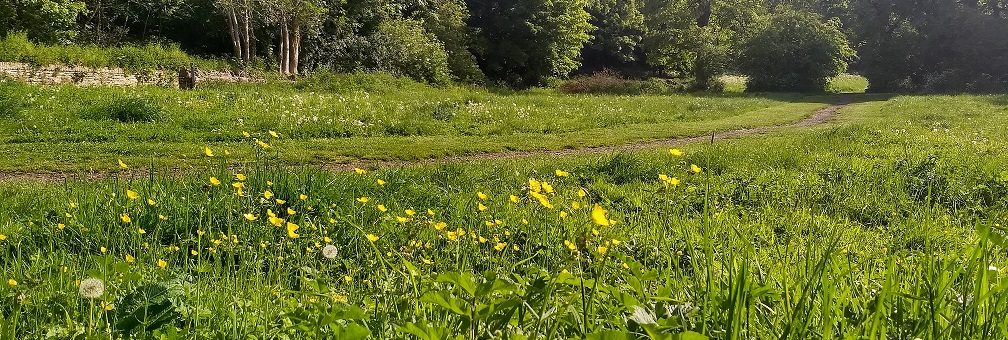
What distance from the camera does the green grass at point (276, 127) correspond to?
30.0 feet

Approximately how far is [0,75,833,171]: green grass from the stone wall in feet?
8.65

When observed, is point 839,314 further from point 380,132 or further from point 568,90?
point 568,90

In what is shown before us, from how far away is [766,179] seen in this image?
7.08 meters

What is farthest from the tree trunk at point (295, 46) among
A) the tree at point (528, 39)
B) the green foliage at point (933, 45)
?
the green foliage at point (933, 45)

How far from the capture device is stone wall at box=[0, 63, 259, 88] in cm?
1594

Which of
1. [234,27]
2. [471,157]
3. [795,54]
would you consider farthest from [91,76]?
[795,54]

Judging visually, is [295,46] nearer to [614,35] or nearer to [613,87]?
[613,87]

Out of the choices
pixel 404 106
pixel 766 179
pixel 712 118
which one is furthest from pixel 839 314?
pixel 712 118

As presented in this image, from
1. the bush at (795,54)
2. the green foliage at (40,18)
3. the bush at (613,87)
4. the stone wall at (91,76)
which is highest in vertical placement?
the bush at (795,54)

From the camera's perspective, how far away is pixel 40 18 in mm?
18984

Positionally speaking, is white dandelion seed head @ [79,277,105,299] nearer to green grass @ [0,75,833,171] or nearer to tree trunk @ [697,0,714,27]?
green grass @ [0,75,833,171]

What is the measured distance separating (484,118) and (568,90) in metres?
20.5

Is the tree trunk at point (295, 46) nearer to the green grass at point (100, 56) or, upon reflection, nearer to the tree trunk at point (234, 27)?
the tree trunk at point (234, 27)

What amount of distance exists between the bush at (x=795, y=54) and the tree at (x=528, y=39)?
38.4ft
